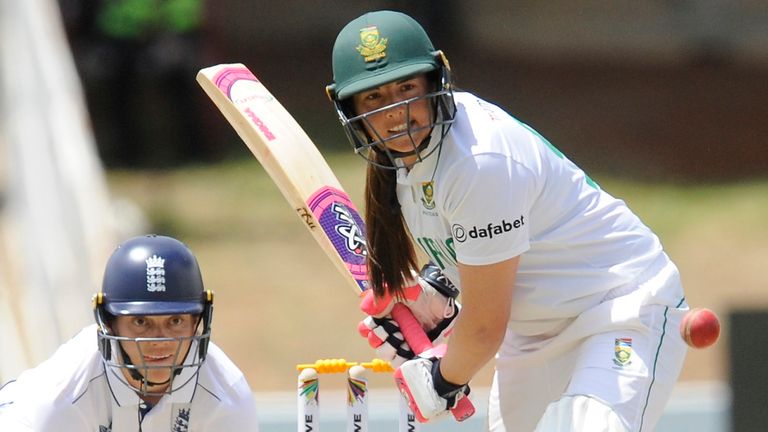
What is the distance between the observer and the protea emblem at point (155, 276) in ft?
9.68

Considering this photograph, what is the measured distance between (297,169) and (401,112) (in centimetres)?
83

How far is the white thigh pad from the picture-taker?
2.79m

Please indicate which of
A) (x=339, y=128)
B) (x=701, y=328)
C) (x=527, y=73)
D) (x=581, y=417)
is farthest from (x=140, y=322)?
(x=527, y=73)

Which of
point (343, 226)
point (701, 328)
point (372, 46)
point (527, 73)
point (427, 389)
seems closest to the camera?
point (701, 328)

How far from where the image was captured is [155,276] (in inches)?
116

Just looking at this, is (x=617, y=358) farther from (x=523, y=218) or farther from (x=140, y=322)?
(x=140, y=322)

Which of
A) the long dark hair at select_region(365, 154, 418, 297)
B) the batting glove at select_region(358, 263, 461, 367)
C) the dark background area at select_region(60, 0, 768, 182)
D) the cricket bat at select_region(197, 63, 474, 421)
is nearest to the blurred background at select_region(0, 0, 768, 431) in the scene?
the dark background area at select_region(60, 0, 768, 182)

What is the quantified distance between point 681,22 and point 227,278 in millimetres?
5114

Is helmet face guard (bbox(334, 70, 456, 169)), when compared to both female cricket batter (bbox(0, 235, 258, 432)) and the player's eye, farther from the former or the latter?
the player's eye

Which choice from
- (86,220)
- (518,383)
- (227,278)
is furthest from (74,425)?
(227,278)

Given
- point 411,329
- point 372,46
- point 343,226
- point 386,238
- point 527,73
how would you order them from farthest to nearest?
point 527,73 < point 343,226 < point 411,329 < point 386,238 < point 372,46

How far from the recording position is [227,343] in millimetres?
8734

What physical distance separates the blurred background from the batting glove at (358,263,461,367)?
448cm

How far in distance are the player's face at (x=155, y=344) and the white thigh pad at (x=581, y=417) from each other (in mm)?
756
